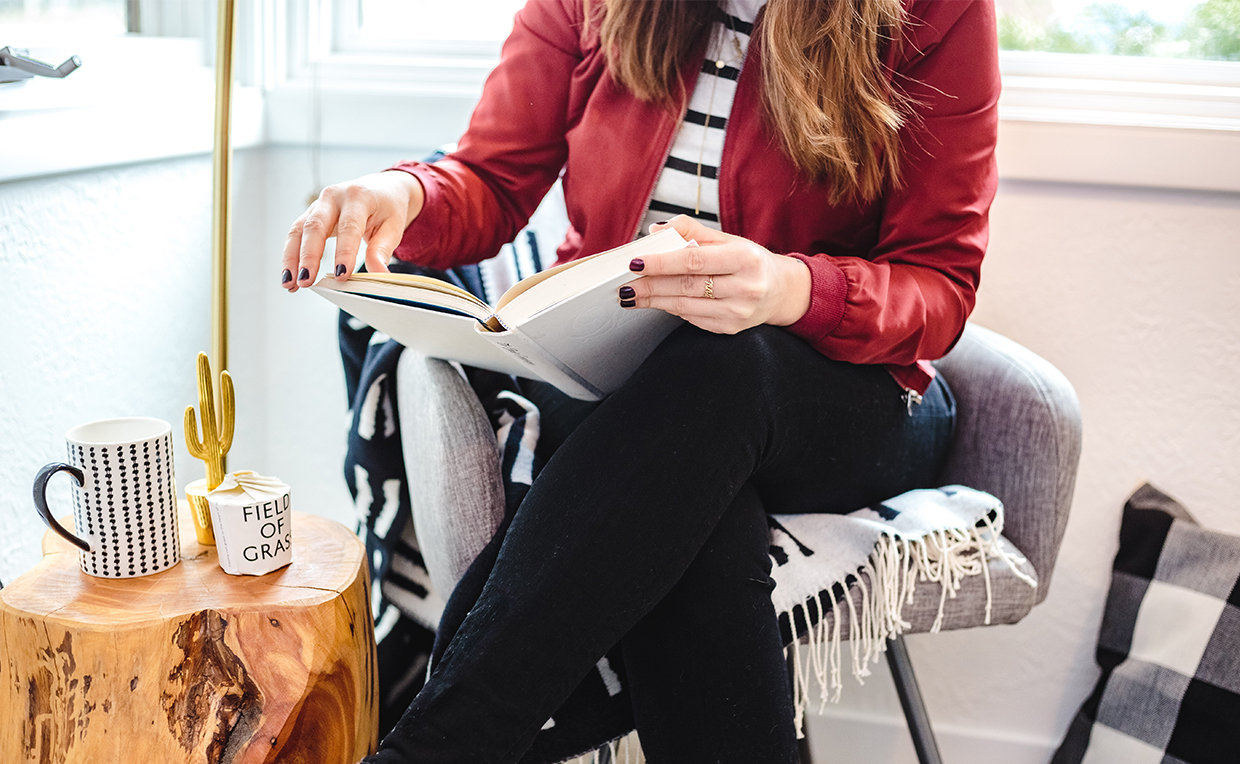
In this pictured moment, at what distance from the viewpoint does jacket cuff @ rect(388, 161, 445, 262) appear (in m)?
0.83

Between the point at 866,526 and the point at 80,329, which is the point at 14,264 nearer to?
the point at 80,329

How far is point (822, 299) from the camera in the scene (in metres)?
0.72

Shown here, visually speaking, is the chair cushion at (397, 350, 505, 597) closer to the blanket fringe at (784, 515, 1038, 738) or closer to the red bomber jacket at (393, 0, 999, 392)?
the red bomber jacket at (393, 0, 999, 392)

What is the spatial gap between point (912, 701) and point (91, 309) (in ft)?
3.08

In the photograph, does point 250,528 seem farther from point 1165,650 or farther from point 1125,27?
point 1125,27

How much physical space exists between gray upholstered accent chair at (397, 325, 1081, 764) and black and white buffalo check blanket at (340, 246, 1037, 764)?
0.9 inches

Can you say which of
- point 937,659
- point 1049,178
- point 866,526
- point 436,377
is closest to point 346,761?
point 436,377

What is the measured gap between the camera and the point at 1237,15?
1231 millimetres

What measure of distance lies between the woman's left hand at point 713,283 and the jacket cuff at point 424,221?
28 centimetres

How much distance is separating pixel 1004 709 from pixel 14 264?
1.25 metres

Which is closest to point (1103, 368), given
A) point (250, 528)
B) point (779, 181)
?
point (779, 181)

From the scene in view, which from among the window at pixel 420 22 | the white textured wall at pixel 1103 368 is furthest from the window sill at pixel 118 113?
the white textured wall at pixel 1103 368

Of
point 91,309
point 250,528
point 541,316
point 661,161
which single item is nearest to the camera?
point 541,316

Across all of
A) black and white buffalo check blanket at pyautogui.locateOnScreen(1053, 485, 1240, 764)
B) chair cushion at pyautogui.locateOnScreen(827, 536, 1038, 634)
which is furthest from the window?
black and white buffalo check blanket at pyautogui.locateOnScreen(1053, 485, 1240, 764)
